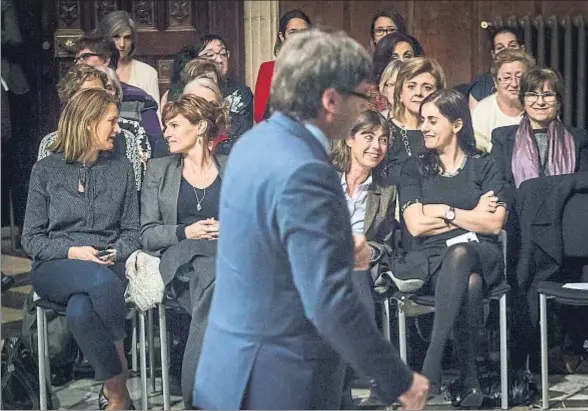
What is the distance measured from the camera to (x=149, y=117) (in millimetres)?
4156

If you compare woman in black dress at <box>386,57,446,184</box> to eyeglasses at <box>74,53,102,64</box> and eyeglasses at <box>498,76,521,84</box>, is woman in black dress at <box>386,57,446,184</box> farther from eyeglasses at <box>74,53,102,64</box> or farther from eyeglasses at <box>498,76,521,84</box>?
eyeglasses at <box>74,53,102,64</box>

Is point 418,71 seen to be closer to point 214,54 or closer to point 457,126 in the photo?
point 457,126

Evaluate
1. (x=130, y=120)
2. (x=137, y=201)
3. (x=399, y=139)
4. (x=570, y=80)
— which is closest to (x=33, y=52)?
(x=130, y=120)

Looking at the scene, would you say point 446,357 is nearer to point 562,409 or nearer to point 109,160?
point 562,409

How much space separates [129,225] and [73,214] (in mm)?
158

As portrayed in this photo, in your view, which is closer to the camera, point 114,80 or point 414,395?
point 414,395

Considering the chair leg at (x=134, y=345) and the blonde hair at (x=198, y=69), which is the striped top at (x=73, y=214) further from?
the blonde hair at (x=198, y=69)

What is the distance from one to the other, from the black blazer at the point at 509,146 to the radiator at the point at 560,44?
0.64 metres

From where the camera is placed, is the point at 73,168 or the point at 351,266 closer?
the point at 351,266

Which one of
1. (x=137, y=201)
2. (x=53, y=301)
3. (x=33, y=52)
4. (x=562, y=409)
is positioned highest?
(x=33, y=52)

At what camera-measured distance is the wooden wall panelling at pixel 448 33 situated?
4656 mm

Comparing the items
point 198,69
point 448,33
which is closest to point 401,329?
point 198,69

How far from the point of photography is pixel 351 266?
2420 millimetres

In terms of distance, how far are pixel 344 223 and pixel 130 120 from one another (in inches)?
70.9
